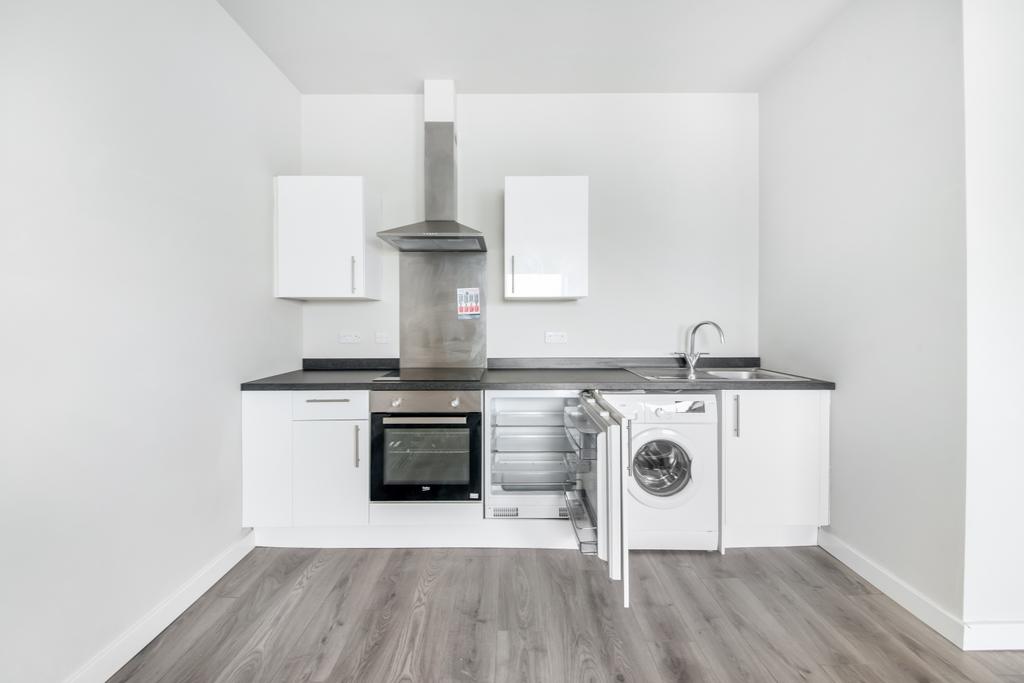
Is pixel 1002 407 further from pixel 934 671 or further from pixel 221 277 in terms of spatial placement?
pixel 221 277

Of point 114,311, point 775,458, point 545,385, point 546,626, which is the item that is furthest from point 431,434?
point 775,458

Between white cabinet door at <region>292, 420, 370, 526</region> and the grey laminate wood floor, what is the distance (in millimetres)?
233

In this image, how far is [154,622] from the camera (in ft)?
5.83

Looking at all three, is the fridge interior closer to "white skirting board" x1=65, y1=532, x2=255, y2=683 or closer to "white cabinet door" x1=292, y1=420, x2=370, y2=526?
"white cabinet door" x1=292, y1=420, x2=370, y2=526

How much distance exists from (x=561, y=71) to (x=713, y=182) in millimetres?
1331

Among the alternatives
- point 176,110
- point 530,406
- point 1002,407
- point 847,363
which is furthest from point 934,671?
point 176,110

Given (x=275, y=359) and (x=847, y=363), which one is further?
(x=275, y=359)

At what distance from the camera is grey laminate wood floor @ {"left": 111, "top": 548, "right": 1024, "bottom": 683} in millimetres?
1604

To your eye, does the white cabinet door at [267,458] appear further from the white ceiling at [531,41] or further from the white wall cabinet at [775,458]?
the white wall cabinet at [775,458]

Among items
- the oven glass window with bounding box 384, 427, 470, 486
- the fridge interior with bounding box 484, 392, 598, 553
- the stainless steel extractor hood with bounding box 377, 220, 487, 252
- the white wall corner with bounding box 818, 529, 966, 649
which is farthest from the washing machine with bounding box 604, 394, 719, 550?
the stainless steel extractor hood with bounding box 377, 220, 487, 252

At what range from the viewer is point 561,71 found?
2.83 metres

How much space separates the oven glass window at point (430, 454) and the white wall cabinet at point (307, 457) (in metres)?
0.14

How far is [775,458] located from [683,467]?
505 millimetres

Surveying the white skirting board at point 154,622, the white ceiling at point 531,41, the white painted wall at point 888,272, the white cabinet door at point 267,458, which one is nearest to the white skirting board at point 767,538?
the white painted wall at point 888,272
